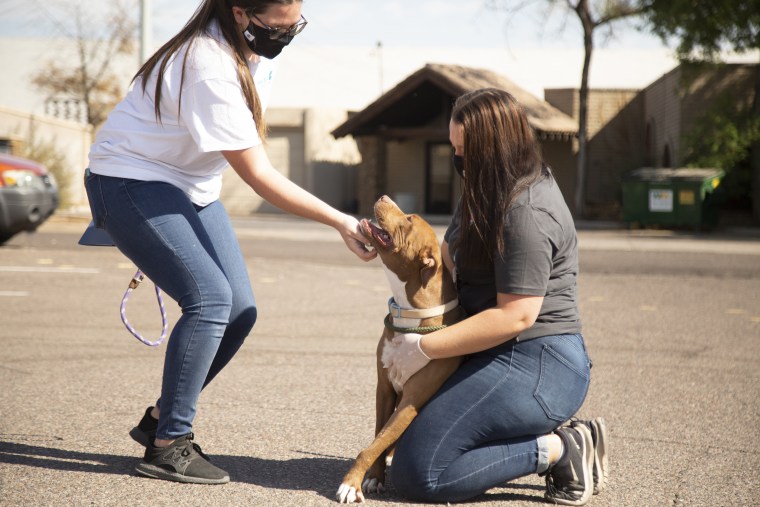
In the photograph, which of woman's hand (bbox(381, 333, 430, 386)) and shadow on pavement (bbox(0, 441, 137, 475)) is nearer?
woman's hand (bbox(381, 333, 430, 386))

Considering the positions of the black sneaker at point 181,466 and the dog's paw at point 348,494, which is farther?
the black sneaker at point 181,466

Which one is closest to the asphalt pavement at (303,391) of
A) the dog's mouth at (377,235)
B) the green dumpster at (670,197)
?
the dog's mouth at (377,235)

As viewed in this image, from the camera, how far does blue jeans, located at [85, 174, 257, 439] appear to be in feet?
11.8

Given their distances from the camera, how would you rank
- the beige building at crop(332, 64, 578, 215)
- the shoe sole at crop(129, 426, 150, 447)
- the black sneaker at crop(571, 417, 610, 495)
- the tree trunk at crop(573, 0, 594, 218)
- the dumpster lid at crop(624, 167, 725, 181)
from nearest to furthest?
the black sneaker at crop(571, 417, 610, 495), the shoe sole at crop(129, 426, 150, 447), the dumpster lid at crop(624, 167, 725, 181), the tree trunk at crop(573, 0, 594, 218), the beige building at crop(332, 64, 578, 215)

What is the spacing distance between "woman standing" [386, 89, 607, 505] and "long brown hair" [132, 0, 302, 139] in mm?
810

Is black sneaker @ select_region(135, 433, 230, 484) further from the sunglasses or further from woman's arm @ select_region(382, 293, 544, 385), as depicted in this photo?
the sunglasses

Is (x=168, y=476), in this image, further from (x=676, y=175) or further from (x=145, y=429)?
(x=676, y=175)

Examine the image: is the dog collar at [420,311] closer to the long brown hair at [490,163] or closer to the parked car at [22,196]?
the long brown hair at [490,163]

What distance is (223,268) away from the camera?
385cm

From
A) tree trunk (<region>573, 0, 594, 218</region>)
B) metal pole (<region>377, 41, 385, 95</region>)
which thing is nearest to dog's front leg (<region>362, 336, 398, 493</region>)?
tree trunk (<region>573, 0, 594, 218</region>)

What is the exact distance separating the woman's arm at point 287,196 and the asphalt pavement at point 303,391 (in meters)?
1.02

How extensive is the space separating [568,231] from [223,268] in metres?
1.43

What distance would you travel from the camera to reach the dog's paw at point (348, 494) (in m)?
3.43

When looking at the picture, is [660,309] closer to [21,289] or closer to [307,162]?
[21,289]
